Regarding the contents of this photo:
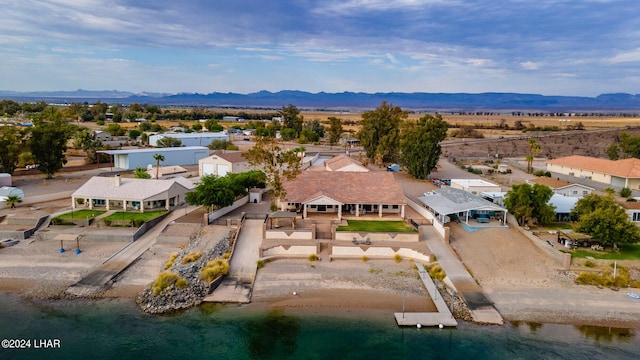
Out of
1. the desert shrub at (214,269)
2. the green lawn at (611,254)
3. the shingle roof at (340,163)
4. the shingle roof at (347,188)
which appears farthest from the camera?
the shingle roof at (340,163)

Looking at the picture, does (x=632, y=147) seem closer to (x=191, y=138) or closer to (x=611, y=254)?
(x=611, y=254)

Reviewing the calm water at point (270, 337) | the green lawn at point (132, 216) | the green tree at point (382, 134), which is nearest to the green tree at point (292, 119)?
the green tree at point (382, 134)

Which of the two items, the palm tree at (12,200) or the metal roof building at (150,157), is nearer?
the palm tree at (12,200)

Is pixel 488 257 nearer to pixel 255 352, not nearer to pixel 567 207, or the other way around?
pixel 567 207

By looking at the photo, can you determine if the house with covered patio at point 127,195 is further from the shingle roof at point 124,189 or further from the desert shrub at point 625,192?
the desert shrub at point 625,192

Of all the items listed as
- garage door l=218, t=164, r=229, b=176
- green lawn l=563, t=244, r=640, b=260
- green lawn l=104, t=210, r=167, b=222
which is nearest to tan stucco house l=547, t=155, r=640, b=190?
green lawn l=563, t=244, r=640, b=260
